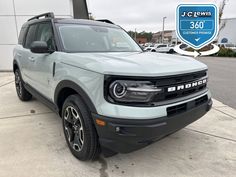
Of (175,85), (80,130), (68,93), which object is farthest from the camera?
(68,93)

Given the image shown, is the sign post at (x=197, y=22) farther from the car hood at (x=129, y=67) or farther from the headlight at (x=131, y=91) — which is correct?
the headlight at (x=131, y=91)

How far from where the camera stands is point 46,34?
3461 millimetres

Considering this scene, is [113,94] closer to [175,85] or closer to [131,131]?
[131,131]

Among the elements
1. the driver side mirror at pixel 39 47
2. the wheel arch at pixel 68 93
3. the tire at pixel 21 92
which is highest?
the driver side mirror at pixel 39 47

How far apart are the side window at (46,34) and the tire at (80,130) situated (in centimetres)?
105

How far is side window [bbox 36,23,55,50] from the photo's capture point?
3.19 metres

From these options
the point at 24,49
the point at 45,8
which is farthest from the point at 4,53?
the point at 24,49

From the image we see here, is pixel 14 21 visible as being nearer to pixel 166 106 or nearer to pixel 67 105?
pixel 67 105

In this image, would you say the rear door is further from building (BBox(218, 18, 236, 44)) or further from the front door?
building (BBox(218, 18, 236, 44))

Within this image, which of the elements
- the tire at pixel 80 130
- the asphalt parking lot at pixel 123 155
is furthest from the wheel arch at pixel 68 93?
the asphalt parking lot at pixel 123 155

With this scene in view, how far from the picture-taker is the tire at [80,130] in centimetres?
234

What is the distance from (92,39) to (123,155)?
184 cm

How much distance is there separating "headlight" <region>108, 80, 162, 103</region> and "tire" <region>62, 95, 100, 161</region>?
455mm

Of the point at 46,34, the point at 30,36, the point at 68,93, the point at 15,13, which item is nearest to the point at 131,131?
the point at 68,93
